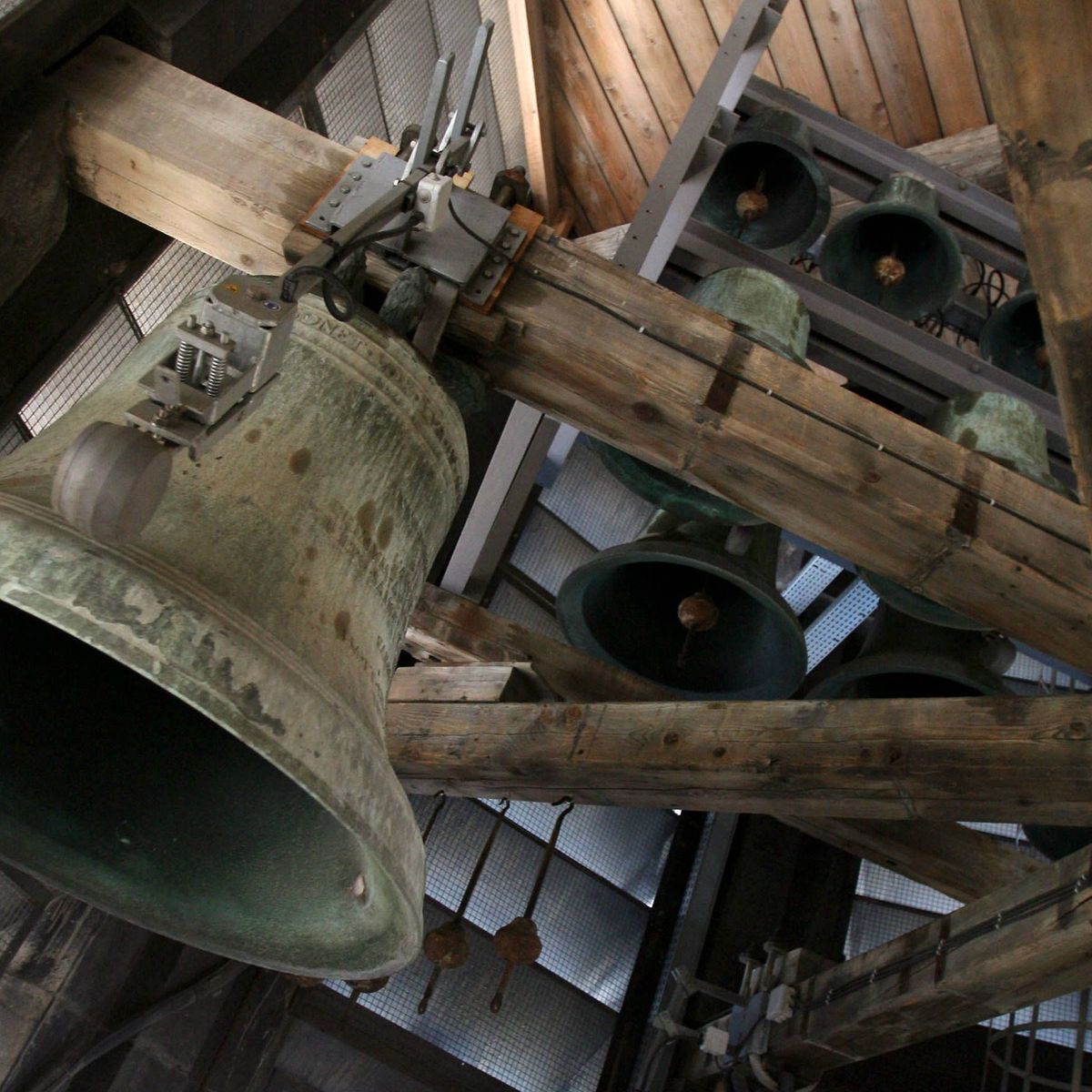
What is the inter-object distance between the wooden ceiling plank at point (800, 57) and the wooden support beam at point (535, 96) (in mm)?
1069

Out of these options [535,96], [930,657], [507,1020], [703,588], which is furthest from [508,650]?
[535,96]

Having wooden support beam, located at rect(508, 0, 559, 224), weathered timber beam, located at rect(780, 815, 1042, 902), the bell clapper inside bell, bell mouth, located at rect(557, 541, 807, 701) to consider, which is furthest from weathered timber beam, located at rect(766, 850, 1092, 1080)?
wooden support beam, located at rect(508, 0, 559, 224)

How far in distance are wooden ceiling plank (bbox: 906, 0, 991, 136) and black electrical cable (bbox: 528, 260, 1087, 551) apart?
3.95 meters

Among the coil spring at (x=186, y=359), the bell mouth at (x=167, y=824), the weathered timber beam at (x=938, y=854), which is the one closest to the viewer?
the coil spring at (x=186, y=359)

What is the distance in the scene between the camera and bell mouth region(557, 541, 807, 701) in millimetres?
3490

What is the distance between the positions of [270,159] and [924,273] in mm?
2748

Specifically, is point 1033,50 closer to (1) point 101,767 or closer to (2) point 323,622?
(2) point 323,622

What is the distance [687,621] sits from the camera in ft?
11.1

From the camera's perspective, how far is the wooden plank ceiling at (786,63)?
19.1 ft

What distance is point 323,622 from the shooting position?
164cm

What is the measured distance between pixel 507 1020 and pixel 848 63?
453cm

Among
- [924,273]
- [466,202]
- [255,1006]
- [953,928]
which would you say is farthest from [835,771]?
[255,1006]

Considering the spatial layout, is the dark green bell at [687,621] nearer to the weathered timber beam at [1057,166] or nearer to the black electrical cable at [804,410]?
the black electrical cable at [804,410]

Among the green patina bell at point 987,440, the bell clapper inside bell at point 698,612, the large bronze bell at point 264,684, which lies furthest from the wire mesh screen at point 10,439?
the green patina bell at point 987,440
